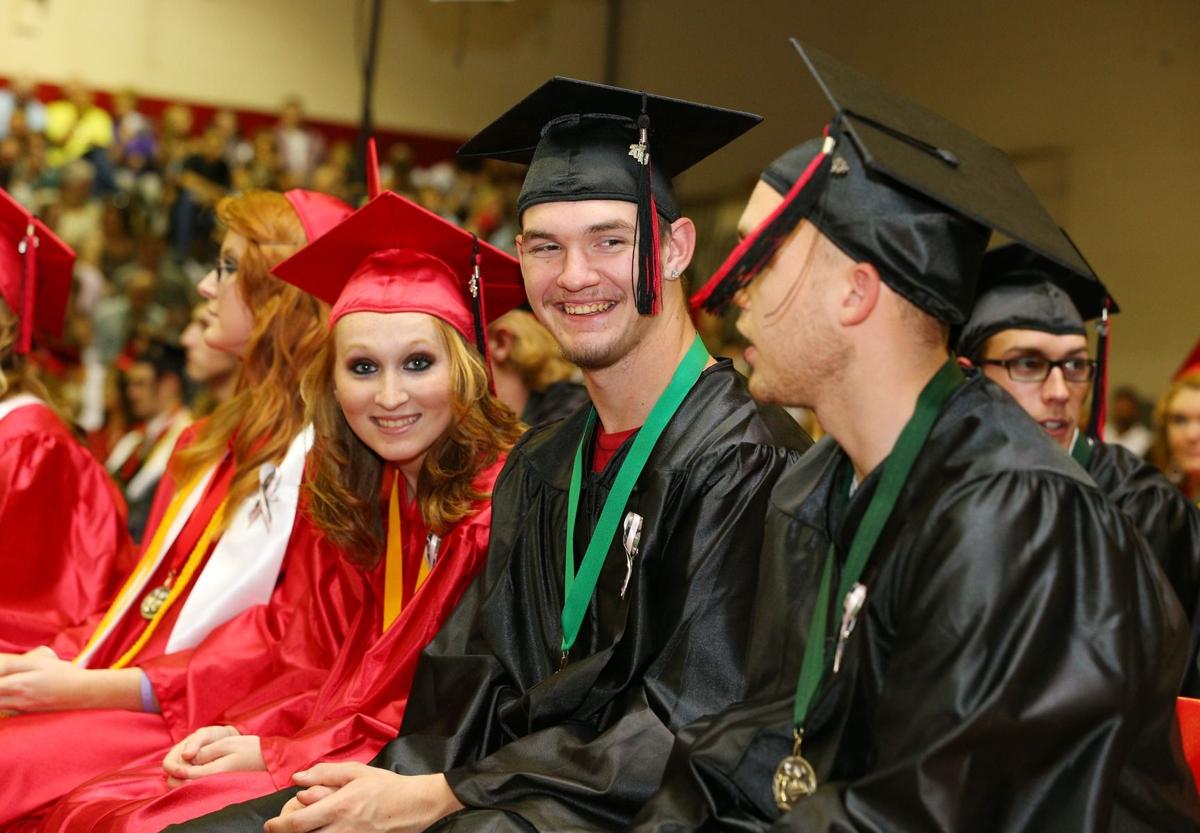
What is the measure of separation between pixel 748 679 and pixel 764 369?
1.82 feet

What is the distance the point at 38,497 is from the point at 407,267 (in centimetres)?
157

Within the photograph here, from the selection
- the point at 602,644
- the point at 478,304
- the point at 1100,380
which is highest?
the point at 478,304

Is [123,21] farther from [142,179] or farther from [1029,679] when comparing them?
[1029,679]

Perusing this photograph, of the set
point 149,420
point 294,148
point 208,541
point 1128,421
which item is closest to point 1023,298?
point 208,541

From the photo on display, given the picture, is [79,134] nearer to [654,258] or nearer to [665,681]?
[654,258]

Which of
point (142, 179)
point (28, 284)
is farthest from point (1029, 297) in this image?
point (142, 179)

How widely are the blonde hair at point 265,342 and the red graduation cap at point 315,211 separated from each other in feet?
0.10

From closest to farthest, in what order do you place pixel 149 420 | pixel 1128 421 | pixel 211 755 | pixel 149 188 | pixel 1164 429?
pixel 211 755 < pixel 1164 429 < pixel 149 420 < pixel 1128 421 < pixel 149 188

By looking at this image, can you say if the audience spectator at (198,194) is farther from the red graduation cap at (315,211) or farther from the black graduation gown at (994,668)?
the black graduation gown at (994,668)

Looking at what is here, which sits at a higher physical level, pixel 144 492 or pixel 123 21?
pixel 123 21

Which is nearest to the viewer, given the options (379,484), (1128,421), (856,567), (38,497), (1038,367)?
(856,567)

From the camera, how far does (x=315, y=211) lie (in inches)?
163

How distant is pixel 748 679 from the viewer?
234 centimetres

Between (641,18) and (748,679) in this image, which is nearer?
(748,679)
